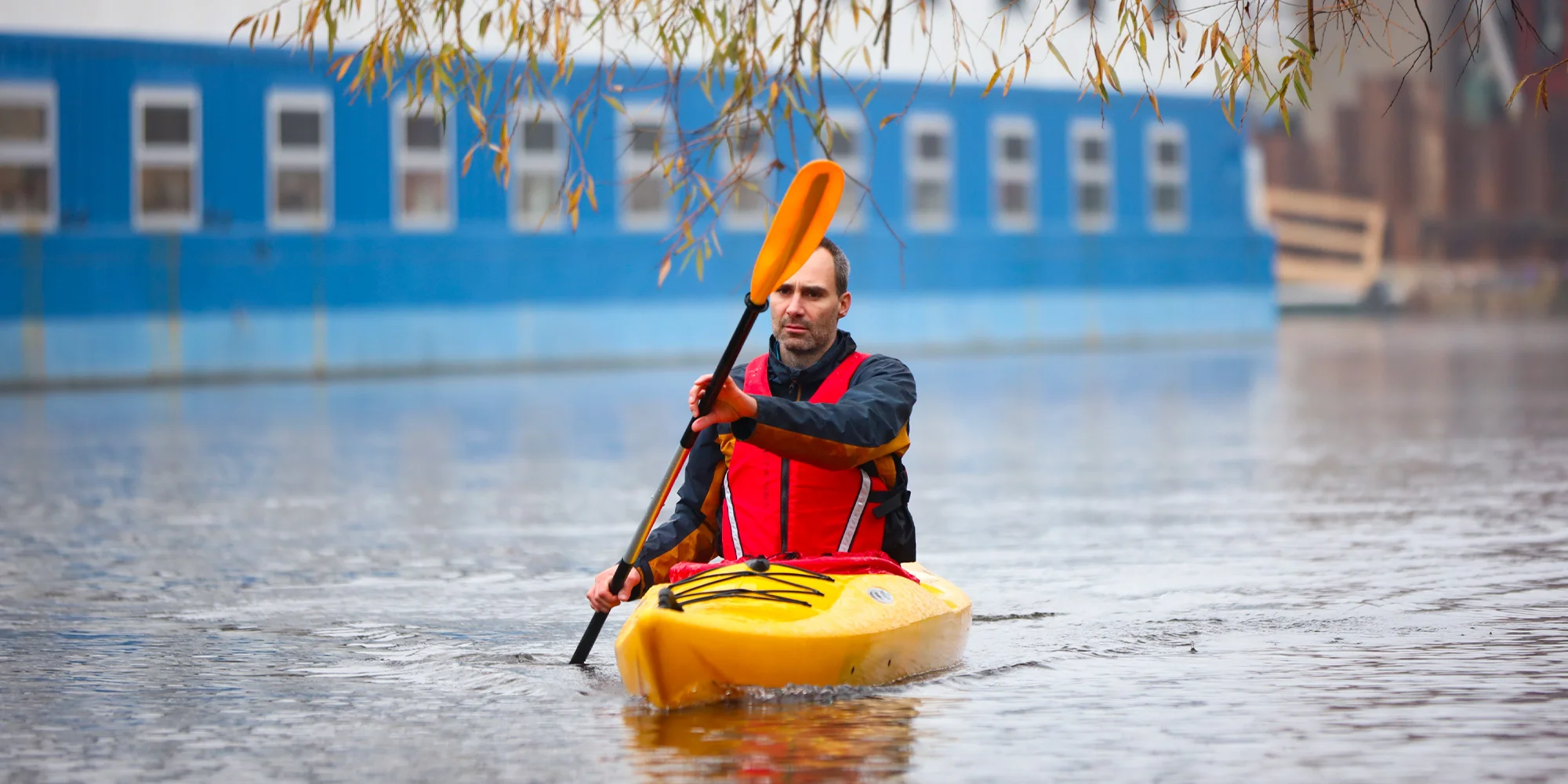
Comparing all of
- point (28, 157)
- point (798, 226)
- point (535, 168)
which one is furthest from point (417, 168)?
point (798, 226)

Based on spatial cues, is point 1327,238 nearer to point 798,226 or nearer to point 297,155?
point 297,155

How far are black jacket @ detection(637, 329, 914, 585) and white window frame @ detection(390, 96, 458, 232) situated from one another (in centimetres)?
2370

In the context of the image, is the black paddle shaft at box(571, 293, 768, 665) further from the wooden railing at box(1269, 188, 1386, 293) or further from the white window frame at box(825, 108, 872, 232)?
the wooden railing at box(1269, 188, 1386, 293)

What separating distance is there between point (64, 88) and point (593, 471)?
50.5 feet

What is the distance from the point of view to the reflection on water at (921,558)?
5770 mm

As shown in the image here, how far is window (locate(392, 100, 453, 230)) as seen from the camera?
1206 inches

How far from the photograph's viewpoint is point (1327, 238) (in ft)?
170

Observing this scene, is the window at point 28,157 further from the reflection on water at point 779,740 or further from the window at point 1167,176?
the reflection on water at point 779,740

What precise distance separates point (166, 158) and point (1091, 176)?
15893 millimetres

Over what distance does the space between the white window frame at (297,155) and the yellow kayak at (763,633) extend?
78.3 feet

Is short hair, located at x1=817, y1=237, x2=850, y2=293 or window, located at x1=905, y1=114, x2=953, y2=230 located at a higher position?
window, located at x1=905, y1=114, x2=953, y2=230

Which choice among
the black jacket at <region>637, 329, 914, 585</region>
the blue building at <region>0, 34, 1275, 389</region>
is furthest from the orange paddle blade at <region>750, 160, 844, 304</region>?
the blue building at <region>0, 34, 1275, 389</region>

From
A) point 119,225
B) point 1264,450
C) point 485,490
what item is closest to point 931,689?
point 485,490

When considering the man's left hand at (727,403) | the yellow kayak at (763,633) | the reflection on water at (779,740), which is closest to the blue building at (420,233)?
the yellow kayak at (763,633)
